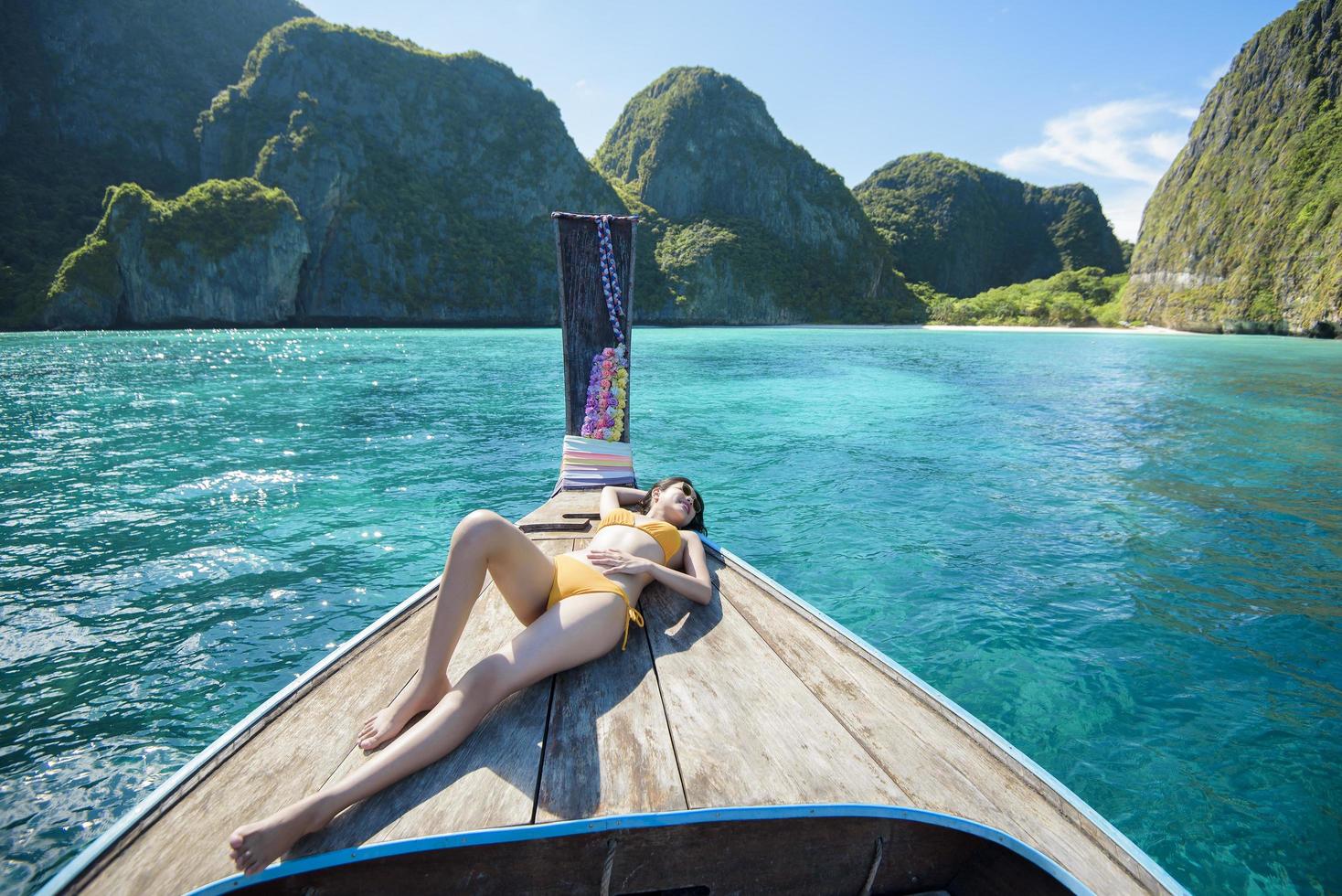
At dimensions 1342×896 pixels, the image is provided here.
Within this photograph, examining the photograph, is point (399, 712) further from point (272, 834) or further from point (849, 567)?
point (849, 567)

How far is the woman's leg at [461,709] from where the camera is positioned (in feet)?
5.20

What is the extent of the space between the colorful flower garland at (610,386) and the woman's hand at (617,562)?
336 centimetres

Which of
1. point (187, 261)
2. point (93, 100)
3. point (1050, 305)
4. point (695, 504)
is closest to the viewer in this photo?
point (695, 504)

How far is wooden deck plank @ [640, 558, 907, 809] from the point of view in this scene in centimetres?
188

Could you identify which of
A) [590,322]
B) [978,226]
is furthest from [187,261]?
[978,226]

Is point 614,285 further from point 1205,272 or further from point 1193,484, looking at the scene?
point 1205,272

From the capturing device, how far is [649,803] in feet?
5.89

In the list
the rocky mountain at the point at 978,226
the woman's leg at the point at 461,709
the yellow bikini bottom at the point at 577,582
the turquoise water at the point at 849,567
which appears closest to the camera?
the woman's leg at the point at 461,709

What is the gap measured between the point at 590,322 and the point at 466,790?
5.04m

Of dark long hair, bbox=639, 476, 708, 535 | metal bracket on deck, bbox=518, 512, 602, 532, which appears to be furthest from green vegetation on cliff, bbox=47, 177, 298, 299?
dark long hair, bbox=639, 476, 708, 535

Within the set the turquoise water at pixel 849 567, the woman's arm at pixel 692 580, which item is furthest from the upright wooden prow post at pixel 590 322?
the woman's arm at pixel 692 580

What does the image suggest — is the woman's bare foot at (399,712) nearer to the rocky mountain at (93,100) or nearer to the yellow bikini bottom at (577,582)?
the yellow bikini bottom at (577,582)

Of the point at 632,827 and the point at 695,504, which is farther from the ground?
the point at 695,504

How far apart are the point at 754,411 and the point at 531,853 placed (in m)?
15.1
